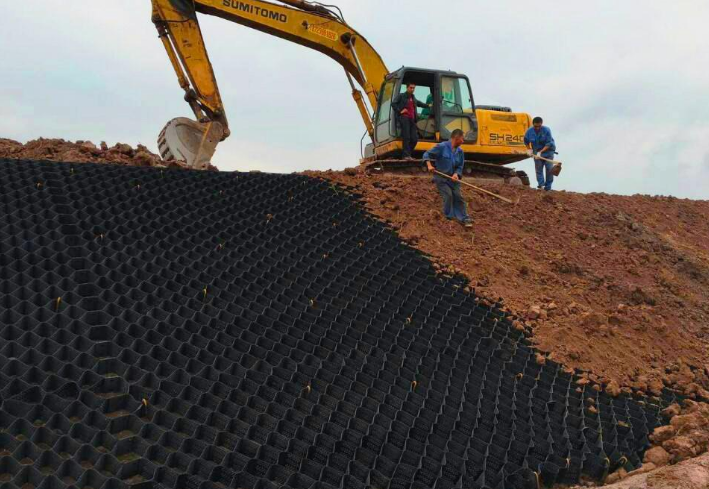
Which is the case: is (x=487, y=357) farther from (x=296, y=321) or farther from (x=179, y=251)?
(x=179, y=251)

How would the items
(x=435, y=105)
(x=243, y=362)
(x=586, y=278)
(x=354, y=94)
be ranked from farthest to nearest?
(x=354, y=94) < (x=435, y=105) < (x=586, y=278) < (x=243, y=362)

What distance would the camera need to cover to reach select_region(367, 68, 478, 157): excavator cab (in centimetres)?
996

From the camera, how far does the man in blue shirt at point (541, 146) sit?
33.5ft

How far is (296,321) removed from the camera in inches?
194

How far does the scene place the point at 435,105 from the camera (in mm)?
10016

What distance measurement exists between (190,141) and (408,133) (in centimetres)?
311

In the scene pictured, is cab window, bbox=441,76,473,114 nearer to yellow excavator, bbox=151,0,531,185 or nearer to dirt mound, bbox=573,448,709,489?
yellow excavator, bbox=151,0,531,185

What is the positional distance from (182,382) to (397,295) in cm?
243

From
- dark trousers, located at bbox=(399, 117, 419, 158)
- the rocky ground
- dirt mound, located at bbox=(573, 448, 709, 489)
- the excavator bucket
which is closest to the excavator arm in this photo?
the excavator bucket

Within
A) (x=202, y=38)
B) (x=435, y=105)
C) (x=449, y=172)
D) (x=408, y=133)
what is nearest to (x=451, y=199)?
(x=449, y=172)

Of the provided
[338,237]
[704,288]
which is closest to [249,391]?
[338,237]

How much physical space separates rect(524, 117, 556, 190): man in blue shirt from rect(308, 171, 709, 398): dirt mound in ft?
1.63

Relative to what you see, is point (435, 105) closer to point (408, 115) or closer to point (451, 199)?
point (408, 115)

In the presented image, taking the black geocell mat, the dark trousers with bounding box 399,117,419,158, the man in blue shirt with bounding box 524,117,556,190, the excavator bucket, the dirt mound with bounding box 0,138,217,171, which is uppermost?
the man in blue shirt with bounding box 524,117,556,190
